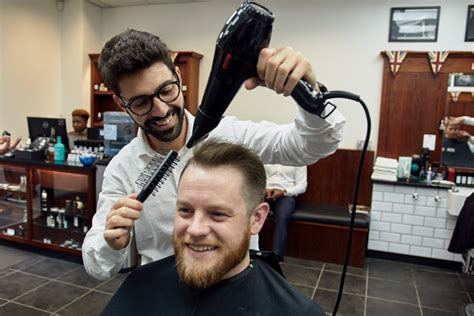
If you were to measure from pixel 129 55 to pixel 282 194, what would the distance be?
314 cm

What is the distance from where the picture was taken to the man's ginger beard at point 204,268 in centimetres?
110

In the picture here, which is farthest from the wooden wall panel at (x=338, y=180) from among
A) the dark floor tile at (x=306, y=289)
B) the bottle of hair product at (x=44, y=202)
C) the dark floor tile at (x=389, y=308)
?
the bottle of hair product at (x=44, y=202)

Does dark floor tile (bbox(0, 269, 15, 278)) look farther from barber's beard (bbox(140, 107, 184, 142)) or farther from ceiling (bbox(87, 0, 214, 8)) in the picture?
ceiling (bbox(87, 0, 214, 8))

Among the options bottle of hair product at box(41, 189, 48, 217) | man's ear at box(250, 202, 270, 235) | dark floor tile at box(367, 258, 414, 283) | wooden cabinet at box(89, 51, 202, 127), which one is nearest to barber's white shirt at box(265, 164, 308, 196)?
dark floor tile at box(367, 258, 414, 283)

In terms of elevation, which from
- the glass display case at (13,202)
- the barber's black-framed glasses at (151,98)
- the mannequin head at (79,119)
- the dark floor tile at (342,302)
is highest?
the barber's black-framed glasses at (151,98)

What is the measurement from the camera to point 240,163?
1146 millimetres

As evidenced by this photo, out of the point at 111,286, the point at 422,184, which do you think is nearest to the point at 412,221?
the point at 422,184

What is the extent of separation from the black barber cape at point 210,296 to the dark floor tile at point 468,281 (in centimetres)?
304

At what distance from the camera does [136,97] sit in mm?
1120

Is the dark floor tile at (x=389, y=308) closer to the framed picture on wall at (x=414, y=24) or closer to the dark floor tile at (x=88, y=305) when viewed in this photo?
the dark floor tile at (x=88, y=305)

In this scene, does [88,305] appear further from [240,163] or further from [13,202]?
[240,163]

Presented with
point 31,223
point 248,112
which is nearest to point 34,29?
point 31,223

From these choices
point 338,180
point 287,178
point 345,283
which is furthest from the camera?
point 338,180

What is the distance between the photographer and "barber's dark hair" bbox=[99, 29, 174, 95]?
1086 mm
